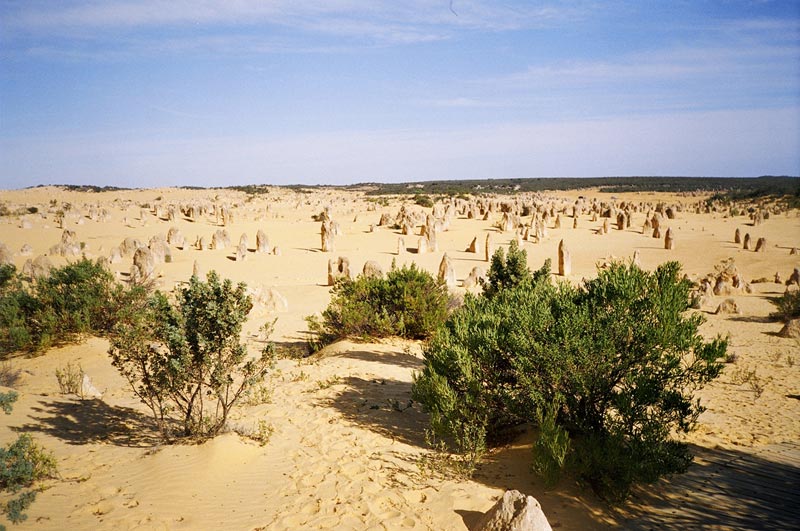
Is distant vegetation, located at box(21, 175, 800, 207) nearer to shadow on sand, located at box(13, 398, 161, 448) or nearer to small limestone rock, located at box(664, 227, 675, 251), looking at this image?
small limestone rock, located at box(664, 227, 675, 251)

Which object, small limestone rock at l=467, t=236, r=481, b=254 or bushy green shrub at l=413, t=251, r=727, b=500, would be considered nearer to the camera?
bushy green shrub at l=413, t=251, r=727, b=500

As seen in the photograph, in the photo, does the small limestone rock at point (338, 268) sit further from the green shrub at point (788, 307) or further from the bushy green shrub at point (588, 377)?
the green shrub at point (788, 307)

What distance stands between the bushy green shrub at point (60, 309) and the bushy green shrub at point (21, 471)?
18.9ft

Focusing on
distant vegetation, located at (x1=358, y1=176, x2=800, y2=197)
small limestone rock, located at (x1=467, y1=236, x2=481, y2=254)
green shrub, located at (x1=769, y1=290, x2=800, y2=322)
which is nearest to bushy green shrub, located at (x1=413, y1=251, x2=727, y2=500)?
green shrub, located at (x1=769, y1=290, x2=800, y2=322)

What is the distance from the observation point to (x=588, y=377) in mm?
5137

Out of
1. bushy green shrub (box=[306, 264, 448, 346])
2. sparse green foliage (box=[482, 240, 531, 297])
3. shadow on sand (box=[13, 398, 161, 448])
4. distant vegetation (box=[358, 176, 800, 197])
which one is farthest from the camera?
distant vegetation (box=[358, 176, 800, 197])

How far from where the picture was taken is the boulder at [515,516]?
3.88 metres

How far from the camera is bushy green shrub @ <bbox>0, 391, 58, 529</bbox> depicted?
14.6ft

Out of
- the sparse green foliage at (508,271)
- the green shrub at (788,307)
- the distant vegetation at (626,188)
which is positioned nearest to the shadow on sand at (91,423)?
the sparse green foliage at (508,271)

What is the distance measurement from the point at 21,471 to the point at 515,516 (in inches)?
192

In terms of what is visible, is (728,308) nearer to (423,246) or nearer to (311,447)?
(311,447)

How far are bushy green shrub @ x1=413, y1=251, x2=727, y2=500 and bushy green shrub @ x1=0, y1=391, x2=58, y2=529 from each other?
409cm

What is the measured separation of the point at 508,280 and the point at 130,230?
90.7 ft

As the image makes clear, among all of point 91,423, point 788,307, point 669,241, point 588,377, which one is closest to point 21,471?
point 91,423
